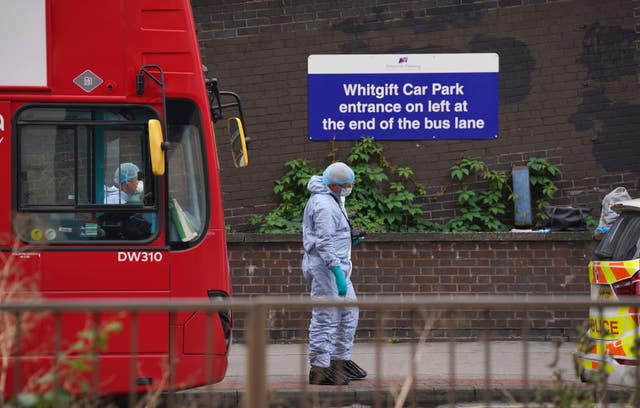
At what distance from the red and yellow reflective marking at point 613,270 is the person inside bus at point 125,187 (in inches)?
138

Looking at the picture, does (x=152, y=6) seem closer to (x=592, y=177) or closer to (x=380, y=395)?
(x=380, y=395)

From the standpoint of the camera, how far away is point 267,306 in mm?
4762

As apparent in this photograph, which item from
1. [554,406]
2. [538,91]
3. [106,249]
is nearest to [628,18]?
[538,91]

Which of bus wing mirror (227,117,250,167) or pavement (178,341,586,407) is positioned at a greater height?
bus wing mirror (227,117,250,167)

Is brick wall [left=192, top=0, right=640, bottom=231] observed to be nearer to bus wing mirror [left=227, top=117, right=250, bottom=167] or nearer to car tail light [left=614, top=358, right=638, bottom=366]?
bus wing mirror [left=227, top=117, right=250, bottom=167]

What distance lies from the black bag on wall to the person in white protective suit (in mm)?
4391

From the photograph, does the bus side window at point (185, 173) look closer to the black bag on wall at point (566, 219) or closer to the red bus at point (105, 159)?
the red bus at point (105, 159)

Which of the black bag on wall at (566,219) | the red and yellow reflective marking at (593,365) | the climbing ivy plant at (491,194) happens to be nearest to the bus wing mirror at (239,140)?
the red and yellow reflective marking at (593,365)

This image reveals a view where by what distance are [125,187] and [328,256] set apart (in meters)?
2.07

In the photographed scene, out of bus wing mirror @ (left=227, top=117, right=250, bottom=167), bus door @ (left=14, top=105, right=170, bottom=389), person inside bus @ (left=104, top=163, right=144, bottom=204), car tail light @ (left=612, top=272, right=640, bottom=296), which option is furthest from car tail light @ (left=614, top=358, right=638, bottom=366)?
bus wing mirror @ (left=227, top=117, right=250, bottom=167)

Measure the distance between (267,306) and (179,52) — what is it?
13.1 feet

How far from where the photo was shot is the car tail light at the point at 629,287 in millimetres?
8359

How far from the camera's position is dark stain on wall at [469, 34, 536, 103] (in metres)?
14.2

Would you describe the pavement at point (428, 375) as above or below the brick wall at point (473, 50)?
below
